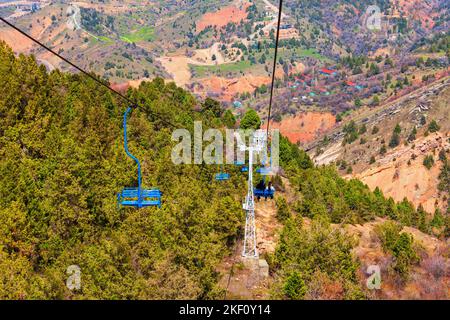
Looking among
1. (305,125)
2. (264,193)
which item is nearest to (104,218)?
(264,193)

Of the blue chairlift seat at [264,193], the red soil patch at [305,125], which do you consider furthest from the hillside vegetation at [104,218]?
the red soil patch at [305,125]

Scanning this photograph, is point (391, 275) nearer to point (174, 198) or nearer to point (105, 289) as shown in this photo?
point (174, 198)

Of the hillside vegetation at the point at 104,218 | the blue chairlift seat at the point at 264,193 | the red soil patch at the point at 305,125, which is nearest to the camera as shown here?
the hillside vegetation at the point at 104,218

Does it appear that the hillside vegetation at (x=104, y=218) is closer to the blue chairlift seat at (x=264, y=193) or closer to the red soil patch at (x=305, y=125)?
the blue chairlift seat at (x=264, y=193)

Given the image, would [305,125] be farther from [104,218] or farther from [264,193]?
[264,193]

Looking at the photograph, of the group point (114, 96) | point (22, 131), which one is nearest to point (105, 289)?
point (22, 131)

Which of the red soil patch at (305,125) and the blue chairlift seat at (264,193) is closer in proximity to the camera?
the blue chairlift seat at (264,193)

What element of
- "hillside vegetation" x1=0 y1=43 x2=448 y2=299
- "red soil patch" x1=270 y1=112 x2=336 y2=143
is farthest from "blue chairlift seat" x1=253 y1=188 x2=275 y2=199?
"red soil patch" x1=270 y1=112 x2=336 y2=143

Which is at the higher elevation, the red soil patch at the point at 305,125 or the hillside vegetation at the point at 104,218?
the red soil patch at the point at 305,125

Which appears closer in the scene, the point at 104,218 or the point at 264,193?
the point at 264,193
